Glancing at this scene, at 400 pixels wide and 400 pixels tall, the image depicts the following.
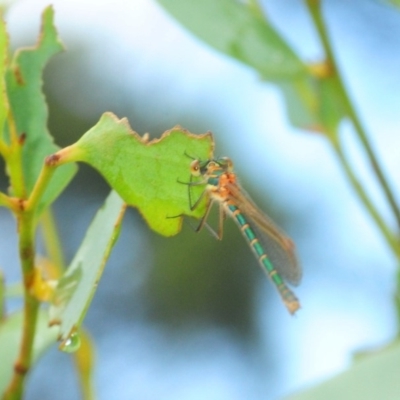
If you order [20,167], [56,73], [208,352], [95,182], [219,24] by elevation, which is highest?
[219,24]

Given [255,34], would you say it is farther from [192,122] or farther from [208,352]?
[208,352]

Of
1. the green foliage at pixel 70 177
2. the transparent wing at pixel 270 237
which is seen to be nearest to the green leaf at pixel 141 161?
the green foliage at pixel 70 177

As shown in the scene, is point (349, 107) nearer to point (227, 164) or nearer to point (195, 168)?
point (227, 164)

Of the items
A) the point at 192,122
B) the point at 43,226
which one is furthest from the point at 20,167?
the point at 192,122

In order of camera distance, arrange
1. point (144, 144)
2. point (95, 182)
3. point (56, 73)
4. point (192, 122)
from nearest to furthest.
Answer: point (144, 144), point (95, 182), point (192, 122), point (56, 73)

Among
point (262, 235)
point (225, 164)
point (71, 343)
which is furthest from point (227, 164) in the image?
point (71, 343)

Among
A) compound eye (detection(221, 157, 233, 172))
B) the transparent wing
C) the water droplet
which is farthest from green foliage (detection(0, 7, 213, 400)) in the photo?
the transparent wing
